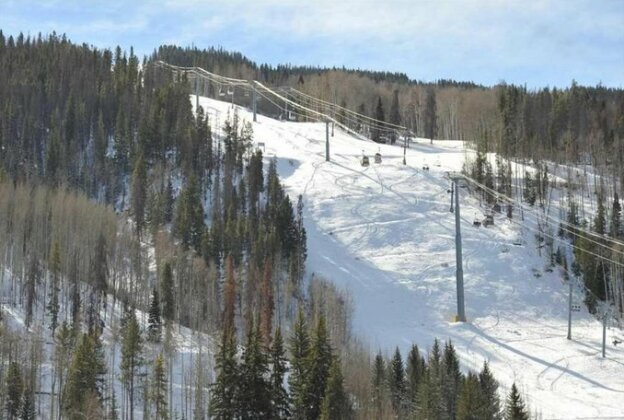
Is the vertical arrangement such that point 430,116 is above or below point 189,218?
above

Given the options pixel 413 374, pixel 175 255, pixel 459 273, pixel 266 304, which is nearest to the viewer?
pixel 413 374

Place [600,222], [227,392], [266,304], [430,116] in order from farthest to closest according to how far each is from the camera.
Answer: [430,116]
[600,222]
[266,304]
[227,392]

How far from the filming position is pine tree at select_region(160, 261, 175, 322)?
67125mm

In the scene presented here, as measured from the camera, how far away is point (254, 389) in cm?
4638

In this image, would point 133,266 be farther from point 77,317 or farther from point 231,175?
point 231,175

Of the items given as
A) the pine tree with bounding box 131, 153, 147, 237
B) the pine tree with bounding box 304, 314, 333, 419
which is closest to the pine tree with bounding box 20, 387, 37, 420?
the pine tree with bounding box 304, 314, 333, 419

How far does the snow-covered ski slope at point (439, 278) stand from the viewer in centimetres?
6128

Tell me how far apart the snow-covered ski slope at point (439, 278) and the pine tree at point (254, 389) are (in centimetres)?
2073

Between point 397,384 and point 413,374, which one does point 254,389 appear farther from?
point 413,374

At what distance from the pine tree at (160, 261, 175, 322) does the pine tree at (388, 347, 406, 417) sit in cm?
2279

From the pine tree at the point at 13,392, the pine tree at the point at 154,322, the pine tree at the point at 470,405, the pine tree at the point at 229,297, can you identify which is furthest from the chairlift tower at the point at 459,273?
the pine tree at the point at 13,392

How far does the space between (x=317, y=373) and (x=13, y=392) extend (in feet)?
63.9

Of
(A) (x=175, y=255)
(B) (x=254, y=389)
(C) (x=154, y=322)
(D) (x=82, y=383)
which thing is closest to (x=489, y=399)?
(B) (x=254, y=389)

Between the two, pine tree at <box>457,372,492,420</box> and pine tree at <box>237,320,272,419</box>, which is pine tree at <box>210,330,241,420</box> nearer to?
pine tree at <box>237,320,272,419</box>
